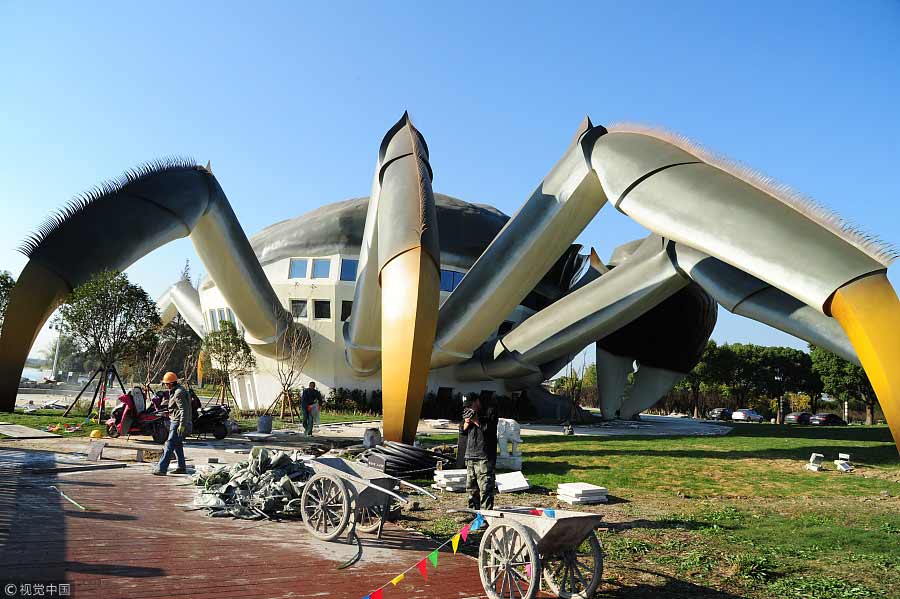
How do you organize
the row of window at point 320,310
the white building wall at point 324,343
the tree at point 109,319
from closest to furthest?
the tree at point 109,319, the white building wall at point 324,343, the row of window at point 320,310

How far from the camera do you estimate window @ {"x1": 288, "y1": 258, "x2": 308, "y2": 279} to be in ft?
114

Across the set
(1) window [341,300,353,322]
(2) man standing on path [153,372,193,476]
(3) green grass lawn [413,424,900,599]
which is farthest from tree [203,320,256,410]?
(2) man standing on path [153,372,193,476]

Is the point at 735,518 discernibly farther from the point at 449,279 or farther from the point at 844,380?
the point at 844,380

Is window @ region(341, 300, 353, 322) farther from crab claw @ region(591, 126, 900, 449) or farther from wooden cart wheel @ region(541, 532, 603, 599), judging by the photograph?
wooden cart wheel @ region(541, 532, 603, 599)

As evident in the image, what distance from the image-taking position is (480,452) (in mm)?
8781

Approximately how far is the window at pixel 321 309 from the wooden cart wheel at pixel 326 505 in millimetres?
26772

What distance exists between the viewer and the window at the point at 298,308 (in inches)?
1357

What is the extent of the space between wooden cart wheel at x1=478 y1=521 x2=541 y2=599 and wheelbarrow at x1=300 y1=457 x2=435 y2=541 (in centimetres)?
148

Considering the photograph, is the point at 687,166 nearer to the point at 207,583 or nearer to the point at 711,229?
the point at 711,229

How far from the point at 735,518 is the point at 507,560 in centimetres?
610

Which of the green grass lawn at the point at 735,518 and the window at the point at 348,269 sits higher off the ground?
the window at the point at 348,269

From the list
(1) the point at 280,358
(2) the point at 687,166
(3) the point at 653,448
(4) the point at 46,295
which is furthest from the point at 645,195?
(1) the point at 280,358

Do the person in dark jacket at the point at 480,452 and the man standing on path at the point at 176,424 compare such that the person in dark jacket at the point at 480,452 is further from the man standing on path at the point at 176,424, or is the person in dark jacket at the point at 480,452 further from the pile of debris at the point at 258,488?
the man standing on path at the point at 176,424

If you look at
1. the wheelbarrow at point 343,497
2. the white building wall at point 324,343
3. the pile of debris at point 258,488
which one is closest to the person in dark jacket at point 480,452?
the wheelbarrow at point 343,497
